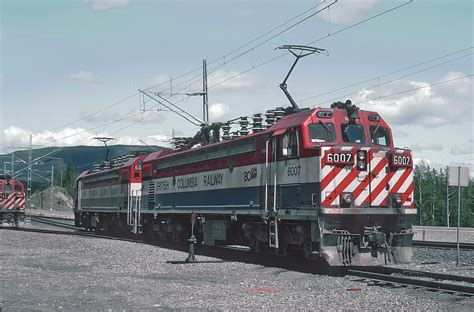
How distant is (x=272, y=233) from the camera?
17344 millimetres

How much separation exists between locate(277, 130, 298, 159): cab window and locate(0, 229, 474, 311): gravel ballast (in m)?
3.01

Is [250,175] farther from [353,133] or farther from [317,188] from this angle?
[317,188]

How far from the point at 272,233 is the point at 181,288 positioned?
4771mm

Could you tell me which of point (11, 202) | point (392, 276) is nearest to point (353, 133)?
point (392, 276)

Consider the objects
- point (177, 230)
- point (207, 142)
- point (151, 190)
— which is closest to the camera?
point (207, 142)

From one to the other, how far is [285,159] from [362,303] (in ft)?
20.6

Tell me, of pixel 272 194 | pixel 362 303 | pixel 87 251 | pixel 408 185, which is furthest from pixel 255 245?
pixel 362 303

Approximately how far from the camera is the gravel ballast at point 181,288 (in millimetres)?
11008

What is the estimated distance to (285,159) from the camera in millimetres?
17109

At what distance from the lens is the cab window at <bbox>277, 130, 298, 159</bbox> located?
54.9 feet

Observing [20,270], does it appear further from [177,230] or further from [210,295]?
[177,230]

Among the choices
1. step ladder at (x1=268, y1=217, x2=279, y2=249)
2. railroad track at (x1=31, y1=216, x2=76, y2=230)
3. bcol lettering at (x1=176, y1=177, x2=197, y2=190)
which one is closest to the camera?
step ladder at (x1=268, y1=217, x2=279, y2=249)

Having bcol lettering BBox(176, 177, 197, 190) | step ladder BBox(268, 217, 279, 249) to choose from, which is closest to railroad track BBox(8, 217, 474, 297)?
step ladder BBox(268, 217, 279, 249)

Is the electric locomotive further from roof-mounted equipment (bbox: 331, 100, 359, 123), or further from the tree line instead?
the tree line
